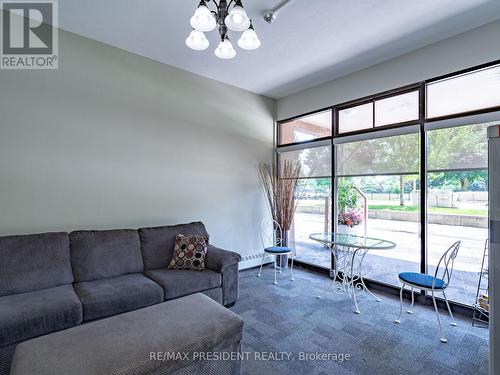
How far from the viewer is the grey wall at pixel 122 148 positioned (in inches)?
99.9

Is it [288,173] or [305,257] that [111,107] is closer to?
[288,173]

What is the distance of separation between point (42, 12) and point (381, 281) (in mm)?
4960

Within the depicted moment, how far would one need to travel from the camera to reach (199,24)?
177cm

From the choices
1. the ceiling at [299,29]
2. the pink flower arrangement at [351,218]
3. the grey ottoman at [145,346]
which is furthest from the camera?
the pink flower arrangement at [351,218]

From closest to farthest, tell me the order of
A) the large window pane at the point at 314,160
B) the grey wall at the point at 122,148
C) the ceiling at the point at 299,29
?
the ceiling at the point at 299,29
the grey wall at the point at 122,148
the large window pane at the point at 314,160

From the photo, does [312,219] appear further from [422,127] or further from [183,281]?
[183,281]

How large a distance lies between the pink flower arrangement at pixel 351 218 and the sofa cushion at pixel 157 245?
2383mm

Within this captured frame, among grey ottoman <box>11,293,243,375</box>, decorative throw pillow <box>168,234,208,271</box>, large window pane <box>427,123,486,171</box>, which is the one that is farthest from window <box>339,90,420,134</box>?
grey ottoman <box>11,293,243,375</box>

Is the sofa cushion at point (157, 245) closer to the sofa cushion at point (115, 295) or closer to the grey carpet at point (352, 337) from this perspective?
the sofa cushion at point (115, 295)

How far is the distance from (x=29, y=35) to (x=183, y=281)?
2.99 meters

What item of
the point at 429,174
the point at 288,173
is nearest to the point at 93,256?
the point at 288,173

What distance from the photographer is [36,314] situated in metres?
1.84

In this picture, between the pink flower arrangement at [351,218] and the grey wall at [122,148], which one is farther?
the pink flower arrangement at [351,218]

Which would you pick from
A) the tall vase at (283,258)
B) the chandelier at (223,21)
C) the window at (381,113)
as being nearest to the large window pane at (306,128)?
the window at (381,113)
